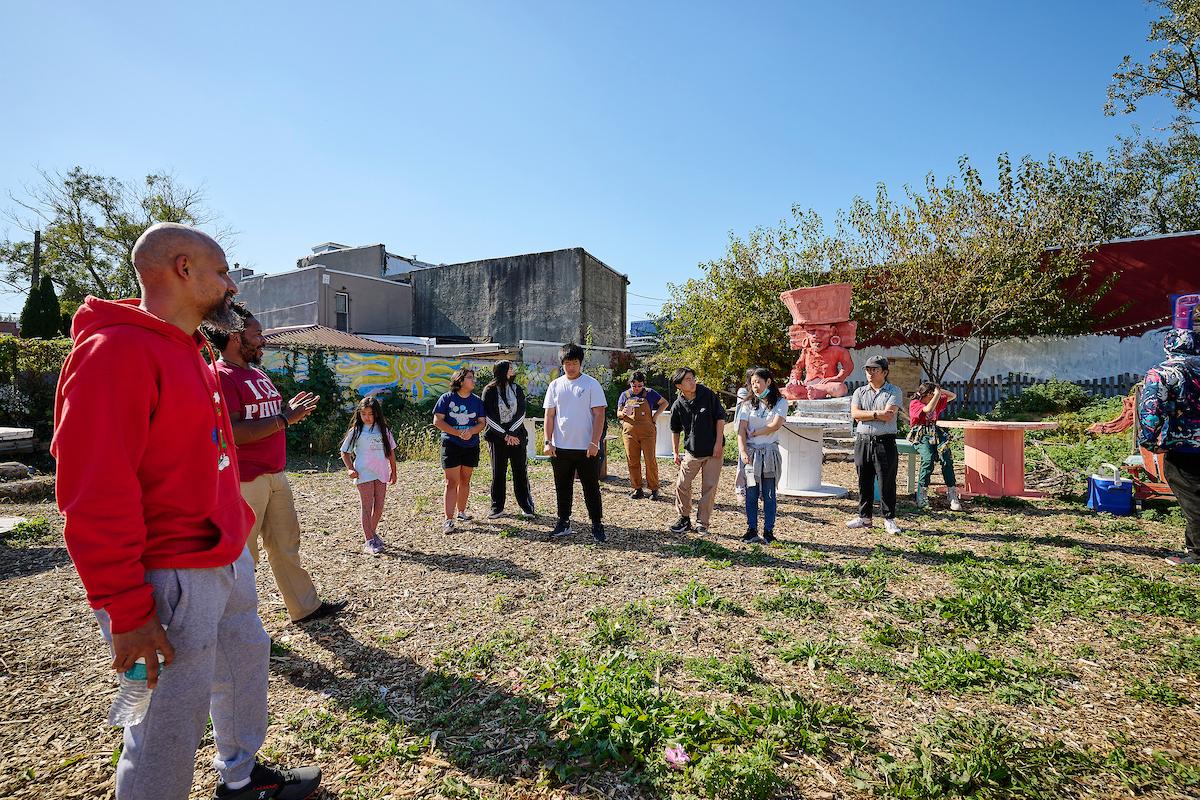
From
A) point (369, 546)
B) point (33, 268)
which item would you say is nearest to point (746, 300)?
point (369, 546)

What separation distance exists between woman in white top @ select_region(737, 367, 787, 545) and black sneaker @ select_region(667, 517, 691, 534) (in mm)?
676

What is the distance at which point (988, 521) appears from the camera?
6707 millimetres

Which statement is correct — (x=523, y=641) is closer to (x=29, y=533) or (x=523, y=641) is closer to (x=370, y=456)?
(x=370, y=456)

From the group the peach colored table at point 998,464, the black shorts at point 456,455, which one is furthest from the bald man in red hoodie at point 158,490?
the peach colored table at point 998,464

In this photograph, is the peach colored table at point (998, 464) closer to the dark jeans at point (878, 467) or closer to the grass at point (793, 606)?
the dark jeans at point (878, 467)

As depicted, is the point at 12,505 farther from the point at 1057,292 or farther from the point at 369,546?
the point at 1057,292

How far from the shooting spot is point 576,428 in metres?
5.95

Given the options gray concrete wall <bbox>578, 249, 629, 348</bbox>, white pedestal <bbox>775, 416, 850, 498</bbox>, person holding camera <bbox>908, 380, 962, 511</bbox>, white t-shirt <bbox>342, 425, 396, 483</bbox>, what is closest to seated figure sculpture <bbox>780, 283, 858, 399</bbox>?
white pedestal <bbox>775, 416, 850, 498</bbox>

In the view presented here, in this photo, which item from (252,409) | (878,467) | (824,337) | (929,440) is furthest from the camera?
(824,337)

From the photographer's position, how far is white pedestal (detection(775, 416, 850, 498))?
8.14 meters

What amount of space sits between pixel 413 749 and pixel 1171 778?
10.5ft

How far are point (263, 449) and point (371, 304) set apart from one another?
2662 cm

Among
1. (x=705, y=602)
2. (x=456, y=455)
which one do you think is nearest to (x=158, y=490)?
(x=705, y=602)

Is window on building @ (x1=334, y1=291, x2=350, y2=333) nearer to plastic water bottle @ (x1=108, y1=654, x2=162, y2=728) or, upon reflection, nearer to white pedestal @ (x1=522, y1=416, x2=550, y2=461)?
white pedestal @ (x1=522, y1=416, x2=550, y2=461)
